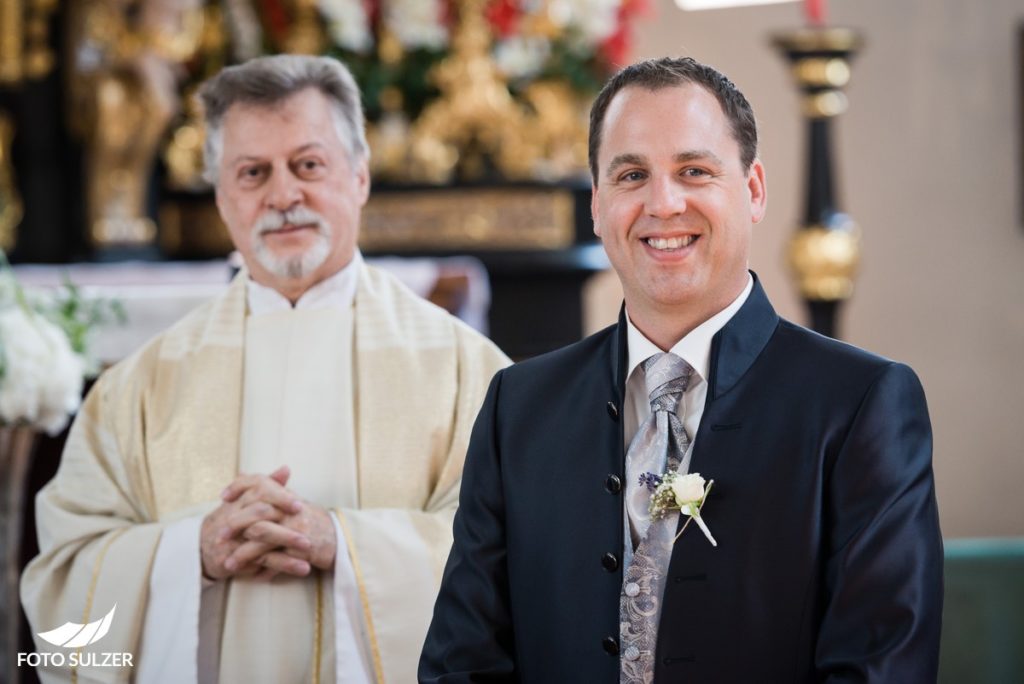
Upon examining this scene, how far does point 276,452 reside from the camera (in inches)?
136

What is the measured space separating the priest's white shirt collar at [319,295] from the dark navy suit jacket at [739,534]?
927 mm

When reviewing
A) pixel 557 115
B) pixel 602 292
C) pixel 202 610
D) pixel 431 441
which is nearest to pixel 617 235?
pixel 431 441

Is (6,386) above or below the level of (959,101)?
below

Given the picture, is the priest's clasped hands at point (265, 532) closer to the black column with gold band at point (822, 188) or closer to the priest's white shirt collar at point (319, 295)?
the priest's white shirt collar at point (319, 295)

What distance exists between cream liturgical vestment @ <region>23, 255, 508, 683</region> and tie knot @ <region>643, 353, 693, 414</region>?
849mm

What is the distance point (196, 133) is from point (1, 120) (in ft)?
2.95

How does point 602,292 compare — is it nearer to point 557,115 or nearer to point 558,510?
point 557,115

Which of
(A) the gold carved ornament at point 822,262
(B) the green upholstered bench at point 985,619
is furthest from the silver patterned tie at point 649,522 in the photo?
(A) the gold carved ornament at point 822,262

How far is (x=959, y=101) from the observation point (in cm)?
945

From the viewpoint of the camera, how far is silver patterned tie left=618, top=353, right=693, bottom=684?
97.7 inches

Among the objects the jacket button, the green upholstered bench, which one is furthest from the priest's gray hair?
the green upholstered bench

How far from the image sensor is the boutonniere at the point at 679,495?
239 cm

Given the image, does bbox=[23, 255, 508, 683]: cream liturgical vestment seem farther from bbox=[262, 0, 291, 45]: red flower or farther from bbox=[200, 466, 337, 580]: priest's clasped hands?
bbox=[262, 0, 291, 45]: red flower

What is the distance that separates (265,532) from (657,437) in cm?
92
